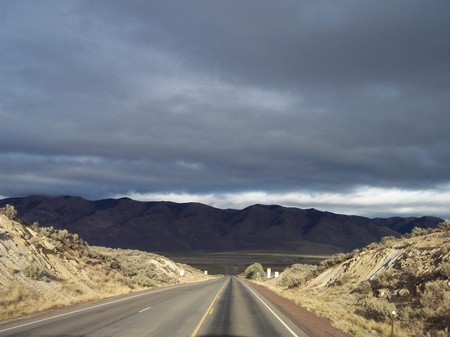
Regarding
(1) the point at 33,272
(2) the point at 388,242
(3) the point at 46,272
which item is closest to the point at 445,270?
Answer: (2) the point at 388,242

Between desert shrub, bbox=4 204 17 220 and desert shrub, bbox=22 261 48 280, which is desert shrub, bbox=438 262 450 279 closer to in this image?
desert shrub, bbox=22 261 48 280

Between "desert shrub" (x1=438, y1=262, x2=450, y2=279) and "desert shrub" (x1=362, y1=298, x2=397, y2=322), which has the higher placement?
"desert shrub" (x1=438, y1=262, x2=450, y2=279)

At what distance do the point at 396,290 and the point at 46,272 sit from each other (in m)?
20.7

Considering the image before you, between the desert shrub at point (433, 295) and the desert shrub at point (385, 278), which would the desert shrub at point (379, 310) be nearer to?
the desert shrub at point (433, 295)

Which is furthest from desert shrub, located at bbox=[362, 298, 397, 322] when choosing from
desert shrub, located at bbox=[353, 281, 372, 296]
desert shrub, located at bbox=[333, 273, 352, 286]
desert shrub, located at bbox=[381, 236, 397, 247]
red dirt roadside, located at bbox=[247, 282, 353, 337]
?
desert shrub, located at bbox=[381, 236, 397, 247]

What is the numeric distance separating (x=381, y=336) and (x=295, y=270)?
5032 cm

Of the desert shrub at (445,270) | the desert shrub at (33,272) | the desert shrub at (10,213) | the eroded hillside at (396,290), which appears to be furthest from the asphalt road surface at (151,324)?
the desert shrub at (10,213)

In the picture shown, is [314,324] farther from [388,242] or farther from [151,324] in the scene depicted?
[388,242]

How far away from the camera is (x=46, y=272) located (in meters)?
25.7

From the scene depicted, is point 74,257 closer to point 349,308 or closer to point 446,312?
point 349,308

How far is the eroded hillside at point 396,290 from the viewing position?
1603cm

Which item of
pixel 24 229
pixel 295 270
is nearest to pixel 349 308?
pixel 24 229

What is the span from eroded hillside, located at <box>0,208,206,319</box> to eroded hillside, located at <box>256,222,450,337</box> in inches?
560

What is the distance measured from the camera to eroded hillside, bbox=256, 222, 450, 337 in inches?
631
